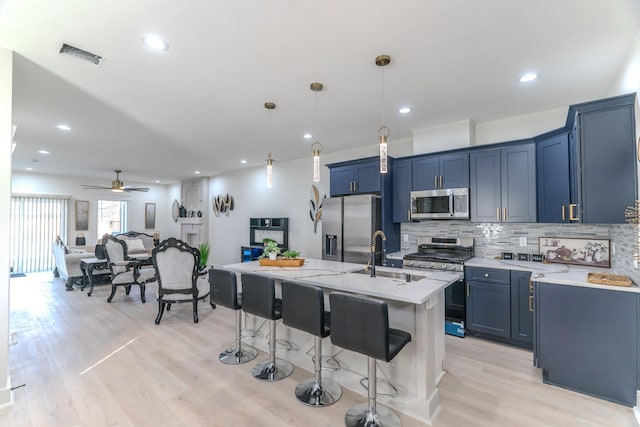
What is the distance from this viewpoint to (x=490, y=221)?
3.65 meters

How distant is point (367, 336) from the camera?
1832 millimetres

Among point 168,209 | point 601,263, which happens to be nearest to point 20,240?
point 168,209

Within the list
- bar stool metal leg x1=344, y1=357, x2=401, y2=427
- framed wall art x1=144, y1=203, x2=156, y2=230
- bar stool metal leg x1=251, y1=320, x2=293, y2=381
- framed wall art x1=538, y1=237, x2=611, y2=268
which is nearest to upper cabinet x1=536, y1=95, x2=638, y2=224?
framed wall art x1=538, y1=237, x2=611, y2=268

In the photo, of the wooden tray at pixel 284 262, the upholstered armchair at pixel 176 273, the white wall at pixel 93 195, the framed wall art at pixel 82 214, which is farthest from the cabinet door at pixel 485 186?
the framed wall art at pixel 82 214

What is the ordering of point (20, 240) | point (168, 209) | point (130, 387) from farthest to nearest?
1. point (168, 209)
2. point (20, 240)
3. point (130, 387)

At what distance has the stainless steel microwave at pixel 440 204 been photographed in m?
3.79

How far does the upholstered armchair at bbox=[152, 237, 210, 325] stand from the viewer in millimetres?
4048

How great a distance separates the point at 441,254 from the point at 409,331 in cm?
220

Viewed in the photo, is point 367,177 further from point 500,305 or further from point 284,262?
point 500,305

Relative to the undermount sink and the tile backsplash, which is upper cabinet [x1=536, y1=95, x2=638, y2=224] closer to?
the tile backsplash

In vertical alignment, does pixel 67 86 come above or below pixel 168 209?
above

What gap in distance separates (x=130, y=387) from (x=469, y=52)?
13.0ft

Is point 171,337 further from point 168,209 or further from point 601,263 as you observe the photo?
point 168,209

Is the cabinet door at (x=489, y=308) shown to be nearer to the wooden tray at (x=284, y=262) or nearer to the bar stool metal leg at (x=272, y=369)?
the wooden tray at (x=284, y=262)
